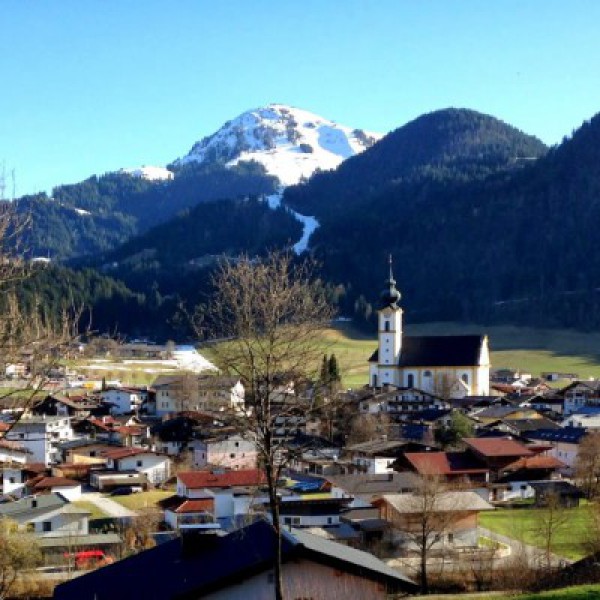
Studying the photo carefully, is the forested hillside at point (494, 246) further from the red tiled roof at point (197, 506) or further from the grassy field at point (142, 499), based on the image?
the red tiled roof at point (197, 506)

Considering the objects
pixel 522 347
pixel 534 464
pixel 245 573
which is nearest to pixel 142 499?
pixel 534 464

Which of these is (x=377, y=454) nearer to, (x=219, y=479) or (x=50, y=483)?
(x=219, y=479)

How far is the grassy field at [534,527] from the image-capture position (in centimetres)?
2997

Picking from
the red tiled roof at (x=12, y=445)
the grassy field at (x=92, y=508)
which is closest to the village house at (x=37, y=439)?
the red tiled roof at (x=12, y=445)

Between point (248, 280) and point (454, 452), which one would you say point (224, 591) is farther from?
point (454, 452)

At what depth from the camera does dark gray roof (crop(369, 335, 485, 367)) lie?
85.8 m

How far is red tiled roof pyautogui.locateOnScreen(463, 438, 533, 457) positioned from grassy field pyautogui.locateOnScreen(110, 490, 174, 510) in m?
15.6

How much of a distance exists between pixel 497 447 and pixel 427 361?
38455 mm

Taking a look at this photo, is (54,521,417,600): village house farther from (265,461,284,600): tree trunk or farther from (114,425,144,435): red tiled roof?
(114,425,144,435): red tiled roof

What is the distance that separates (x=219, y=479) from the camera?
39938mm

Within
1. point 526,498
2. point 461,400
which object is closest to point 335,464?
point 526,498

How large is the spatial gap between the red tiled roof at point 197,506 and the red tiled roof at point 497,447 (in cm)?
1547

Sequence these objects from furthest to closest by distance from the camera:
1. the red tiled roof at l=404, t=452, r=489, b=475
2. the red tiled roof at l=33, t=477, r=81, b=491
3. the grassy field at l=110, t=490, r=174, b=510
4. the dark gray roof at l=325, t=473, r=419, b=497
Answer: the red tiled roof at l=404, t=452, r=489, b=475 < the red tiled roof at l=33, t=477, r=81, b=491 < the grassy field at l=110, t=490, r=174, b=510 < the dark gray roof at l=325, t=473, r=419, b=497

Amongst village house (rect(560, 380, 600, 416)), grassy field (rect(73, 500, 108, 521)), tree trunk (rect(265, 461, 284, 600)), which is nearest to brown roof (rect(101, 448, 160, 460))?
grassy field (rect(73, 500, 108, 521))
